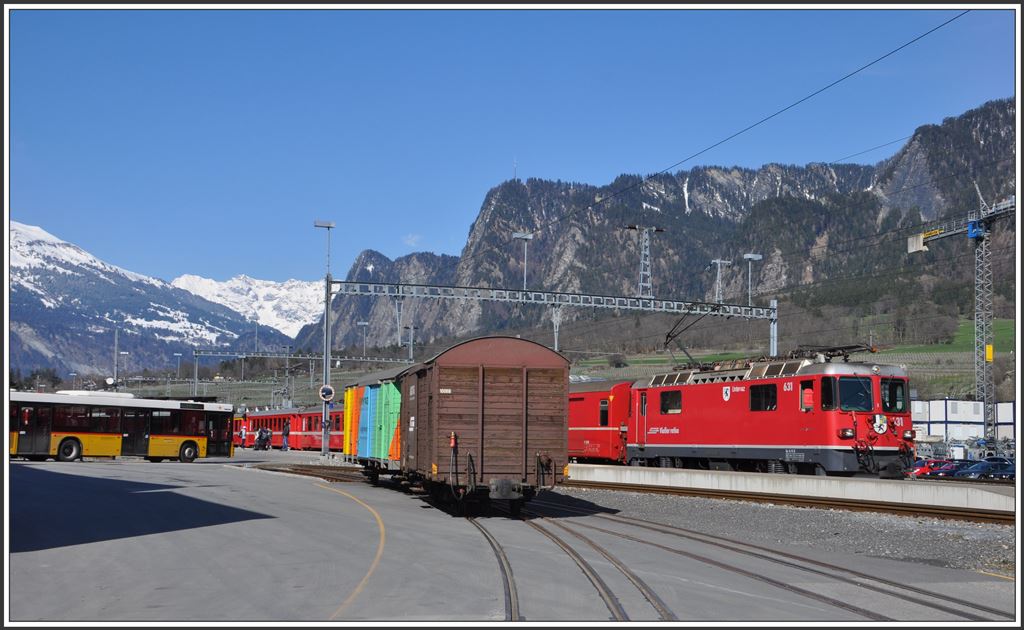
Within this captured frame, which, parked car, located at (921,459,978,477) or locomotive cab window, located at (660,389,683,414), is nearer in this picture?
locomotive cab window, located at (660,389,683,414)

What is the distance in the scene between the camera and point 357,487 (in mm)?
30219

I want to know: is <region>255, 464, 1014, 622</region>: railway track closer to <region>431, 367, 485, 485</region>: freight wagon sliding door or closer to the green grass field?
<region>431, 367, 485, 485</region>: freight wagon sliding door

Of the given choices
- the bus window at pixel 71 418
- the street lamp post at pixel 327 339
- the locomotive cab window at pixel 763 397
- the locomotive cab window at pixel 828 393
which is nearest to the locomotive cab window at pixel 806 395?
the locomotive cab window at pixel 828 393

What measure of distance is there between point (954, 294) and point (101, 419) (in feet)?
261

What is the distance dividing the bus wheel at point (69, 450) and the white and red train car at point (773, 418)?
75.7 feet

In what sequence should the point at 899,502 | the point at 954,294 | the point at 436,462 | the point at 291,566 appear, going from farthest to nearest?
1. the point at 954,294
2. the point at 899,502
3. the point at 436,462
4. the point at 291,566

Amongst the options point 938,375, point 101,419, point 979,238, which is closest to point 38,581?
point 101,419

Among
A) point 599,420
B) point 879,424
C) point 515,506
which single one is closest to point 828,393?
point 879,424

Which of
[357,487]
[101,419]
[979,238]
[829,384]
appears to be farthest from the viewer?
[979,238]

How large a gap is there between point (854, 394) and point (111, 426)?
32.0 metres

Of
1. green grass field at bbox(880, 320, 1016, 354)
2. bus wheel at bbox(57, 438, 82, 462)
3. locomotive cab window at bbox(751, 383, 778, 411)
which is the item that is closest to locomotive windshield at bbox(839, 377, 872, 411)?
locomotive cab window at bbox(751, 383, 778, 411)

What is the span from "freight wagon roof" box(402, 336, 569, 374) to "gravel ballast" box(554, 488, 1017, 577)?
410 centimetres

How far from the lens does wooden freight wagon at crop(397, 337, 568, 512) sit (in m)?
20.4

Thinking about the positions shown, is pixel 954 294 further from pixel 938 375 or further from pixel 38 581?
pixel 38 581
